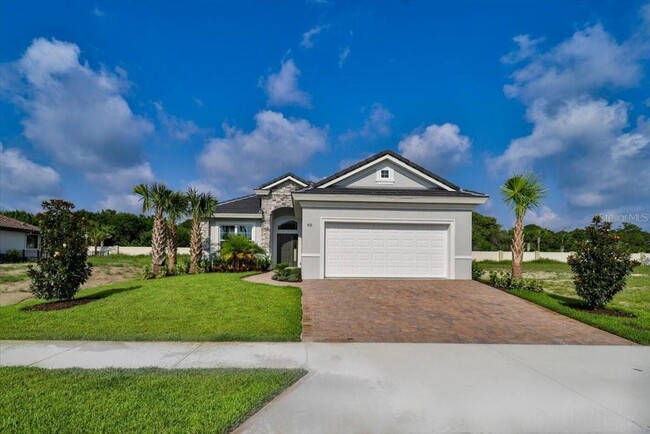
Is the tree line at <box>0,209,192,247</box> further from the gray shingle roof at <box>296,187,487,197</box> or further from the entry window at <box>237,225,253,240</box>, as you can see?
the gray shingle roof at <box>296,187,487,197</box>

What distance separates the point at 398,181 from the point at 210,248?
38.8ft

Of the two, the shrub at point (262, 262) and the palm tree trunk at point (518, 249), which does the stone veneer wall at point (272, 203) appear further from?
the palm tree trunk at point (518, 249)

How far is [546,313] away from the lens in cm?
901

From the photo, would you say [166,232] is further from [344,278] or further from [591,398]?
[591,398]

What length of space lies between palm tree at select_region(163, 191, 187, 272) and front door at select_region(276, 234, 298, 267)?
6172 mm

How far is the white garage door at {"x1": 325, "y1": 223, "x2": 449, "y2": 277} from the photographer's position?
13664 mm

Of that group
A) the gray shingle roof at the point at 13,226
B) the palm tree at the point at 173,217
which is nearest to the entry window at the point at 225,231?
the palm tree at the point at 173,217

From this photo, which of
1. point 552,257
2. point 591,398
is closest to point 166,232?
point 591,398

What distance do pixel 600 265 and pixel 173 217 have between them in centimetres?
1698

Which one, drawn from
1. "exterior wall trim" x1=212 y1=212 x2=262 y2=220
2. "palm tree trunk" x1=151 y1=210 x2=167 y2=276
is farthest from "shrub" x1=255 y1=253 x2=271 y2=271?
"palm tree trunk" x1=151 y1=210 x2=167 y2=276

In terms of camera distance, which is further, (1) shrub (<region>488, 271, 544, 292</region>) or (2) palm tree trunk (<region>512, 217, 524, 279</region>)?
(2) palm tree trunk (<region>512, 217, 524, 279</region>)

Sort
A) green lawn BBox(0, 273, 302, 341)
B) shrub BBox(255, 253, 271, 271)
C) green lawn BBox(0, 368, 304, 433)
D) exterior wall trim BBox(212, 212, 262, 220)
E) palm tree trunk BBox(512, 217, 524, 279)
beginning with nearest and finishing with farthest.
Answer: green lawn BBox(0, 368, 304, 433), green lawn BBox(0, 273, 302, 341), palm tree trunk BBox(512, 217, 524, 279), shrub BBox(255, 253, 271, 271), exterior wall trim BBox(212, 212, 262, 220)

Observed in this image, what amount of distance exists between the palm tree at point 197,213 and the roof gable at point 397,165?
21.1 feet

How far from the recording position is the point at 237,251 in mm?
17500
